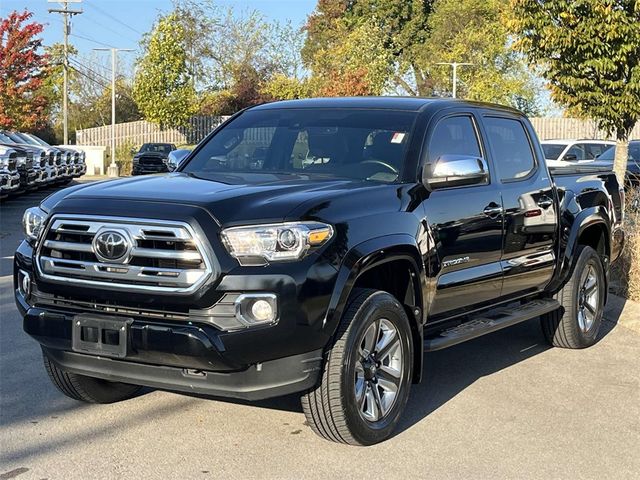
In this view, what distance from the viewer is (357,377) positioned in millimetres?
4551

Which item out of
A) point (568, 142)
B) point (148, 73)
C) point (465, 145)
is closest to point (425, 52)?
point (148, 73)

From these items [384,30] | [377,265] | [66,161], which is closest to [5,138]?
[66,161]

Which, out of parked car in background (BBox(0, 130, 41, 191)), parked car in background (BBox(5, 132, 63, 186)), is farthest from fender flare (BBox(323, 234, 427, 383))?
parked car in background (BBox(5, 132, 63, 186))

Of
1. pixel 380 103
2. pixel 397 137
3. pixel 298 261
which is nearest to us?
pixel 298 261

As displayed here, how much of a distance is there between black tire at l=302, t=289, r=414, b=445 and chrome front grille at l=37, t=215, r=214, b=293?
83 centimetres

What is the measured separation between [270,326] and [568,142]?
17.0m

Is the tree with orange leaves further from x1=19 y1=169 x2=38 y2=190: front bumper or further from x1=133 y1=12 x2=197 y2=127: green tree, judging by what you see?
x1=19 y1=169 x2=38 y2=190: front bumper

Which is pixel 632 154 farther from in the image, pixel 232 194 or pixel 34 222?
pixel 34 222

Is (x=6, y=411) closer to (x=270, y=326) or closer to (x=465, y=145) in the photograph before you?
(x=270, y=326)

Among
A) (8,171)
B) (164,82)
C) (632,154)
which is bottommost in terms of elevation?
(8,171)

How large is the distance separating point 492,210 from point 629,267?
3898mm

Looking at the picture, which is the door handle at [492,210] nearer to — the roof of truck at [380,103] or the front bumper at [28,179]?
the roof of truck at [380,103]

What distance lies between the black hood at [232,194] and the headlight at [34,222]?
0.06 meters

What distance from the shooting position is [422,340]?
16.4 feet
